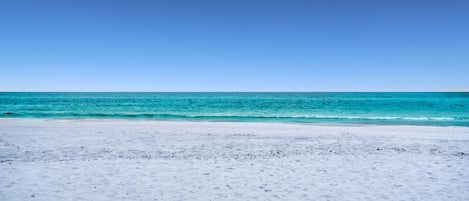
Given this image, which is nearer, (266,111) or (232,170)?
(232,170)

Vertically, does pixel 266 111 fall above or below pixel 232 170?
below

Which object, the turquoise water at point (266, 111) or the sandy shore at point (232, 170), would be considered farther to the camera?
the turquoise water at point (266, 111)

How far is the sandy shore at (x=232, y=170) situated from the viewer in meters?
6.81

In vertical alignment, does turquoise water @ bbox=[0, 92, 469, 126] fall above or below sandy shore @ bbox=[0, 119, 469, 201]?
below

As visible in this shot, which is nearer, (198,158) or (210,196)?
(210,196)

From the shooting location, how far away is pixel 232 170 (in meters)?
8.66

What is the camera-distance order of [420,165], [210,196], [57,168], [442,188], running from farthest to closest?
1. [420,165]
2. [57,168]
3. [442,188]
4. [210,196]

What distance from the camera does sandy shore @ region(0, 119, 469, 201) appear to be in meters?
6.81

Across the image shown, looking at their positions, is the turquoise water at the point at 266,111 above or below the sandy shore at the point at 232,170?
below

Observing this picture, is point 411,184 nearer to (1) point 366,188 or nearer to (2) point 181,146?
(1) point 366,188

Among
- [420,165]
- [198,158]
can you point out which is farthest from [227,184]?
[420,165]

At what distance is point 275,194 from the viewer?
6742mm

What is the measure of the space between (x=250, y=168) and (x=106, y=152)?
576 centimetres

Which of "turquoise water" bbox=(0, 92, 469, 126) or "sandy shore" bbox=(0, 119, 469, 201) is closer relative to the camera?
"sandy shore" bbox=(0, 119, 469, 201)
